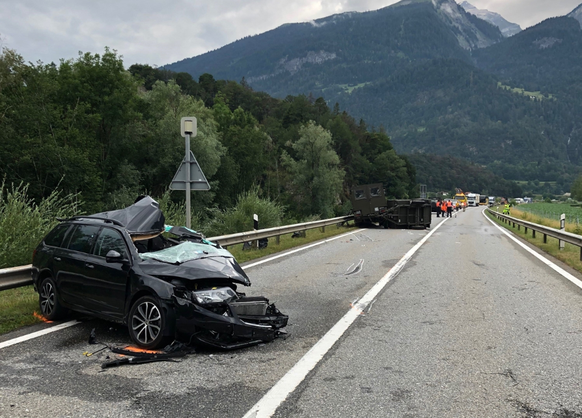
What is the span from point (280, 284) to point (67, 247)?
4.05m

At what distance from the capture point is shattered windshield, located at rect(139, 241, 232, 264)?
5.73 metres

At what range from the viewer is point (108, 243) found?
609 centimetres

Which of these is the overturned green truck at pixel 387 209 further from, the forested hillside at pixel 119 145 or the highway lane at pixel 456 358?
the highway lane at pixel 456 358

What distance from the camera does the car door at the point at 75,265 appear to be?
20.1 ft

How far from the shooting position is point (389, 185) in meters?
117

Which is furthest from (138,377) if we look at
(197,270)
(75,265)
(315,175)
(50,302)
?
(315,175)

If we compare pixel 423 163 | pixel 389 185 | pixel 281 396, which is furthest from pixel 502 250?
pixel 423 163

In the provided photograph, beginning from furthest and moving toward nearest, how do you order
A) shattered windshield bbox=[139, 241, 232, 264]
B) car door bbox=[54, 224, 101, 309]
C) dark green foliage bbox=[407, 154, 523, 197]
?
dark green foliage bbox=[407, 154, 523, 197] → car door bbox=[54, 224, 101, 309] → shattered windshield bbox=[139, 241, 232, 264]

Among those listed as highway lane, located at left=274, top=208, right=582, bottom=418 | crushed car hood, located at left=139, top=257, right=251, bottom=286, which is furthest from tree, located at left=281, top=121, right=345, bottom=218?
crushed car hood, located at left=139, top=257, right=251, bottom=286

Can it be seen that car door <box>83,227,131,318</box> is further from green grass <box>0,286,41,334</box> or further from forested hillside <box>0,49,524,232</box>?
forested hillside <box>0,49,524,232</box>

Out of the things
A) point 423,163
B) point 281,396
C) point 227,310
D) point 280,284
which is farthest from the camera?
point 423,163

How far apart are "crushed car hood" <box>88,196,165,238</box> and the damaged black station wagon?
1cm

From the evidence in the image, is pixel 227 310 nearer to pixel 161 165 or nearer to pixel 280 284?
pixel 280 284

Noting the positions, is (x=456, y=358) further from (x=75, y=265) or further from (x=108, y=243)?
(x=75, y=265)
